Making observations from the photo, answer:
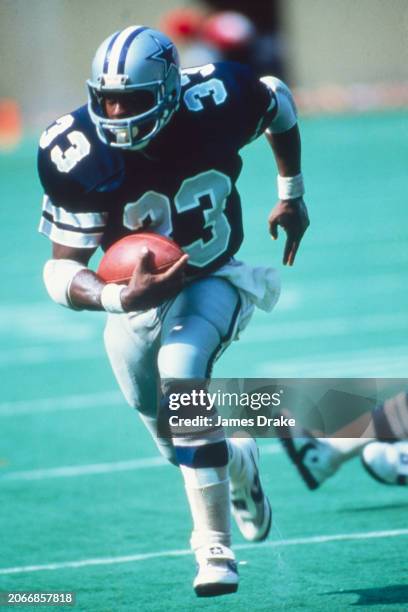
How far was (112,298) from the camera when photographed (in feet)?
11.3

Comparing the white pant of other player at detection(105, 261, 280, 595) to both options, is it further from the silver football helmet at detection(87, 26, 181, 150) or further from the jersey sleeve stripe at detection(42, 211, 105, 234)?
the silver football helmet at detection(87, 26, 181, 150)

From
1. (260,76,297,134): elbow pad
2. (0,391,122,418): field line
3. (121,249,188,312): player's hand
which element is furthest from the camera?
(0,391,122,418): field line

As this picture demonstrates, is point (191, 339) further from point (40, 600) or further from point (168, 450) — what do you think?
point (40, 600)

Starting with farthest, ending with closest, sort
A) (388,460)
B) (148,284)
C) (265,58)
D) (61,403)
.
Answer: (265,58) → (61,403) → (388,460) → (148,284)

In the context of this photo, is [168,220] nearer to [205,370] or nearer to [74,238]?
[74,238]

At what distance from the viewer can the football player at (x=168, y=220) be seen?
11.4 feet

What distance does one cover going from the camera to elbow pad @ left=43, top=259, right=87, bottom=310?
3.59 m

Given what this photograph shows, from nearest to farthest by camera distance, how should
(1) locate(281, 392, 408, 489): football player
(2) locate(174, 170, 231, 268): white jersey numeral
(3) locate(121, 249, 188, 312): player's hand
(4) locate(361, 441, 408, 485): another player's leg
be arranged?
(3) locate(121, 249, 188, 312): player's hand, (2) locate(174, 170, 231, 268): white jersey numeral, (1) locate(281, 392, 408, 489): football player, (4) locate(361, 441, 408, 485): another player's leg

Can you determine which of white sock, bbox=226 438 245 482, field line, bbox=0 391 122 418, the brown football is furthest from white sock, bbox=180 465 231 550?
field line, bbox=0 391 122 418

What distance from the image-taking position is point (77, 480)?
5.20 m

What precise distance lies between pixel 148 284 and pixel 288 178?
0.83m

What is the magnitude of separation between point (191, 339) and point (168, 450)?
45 centimetres

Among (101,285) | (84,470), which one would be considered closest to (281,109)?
(101,285)

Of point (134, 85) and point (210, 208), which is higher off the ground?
point (134, 85)
